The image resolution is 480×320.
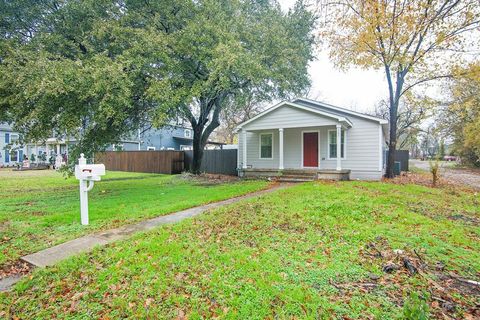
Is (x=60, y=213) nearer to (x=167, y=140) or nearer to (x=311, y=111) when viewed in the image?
(x=311, y=111)

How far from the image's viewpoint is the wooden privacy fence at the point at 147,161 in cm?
1861

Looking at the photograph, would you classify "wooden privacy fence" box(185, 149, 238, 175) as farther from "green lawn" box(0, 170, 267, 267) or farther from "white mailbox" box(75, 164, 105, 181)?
"white mailbox" box(75, 164, 105, 181)

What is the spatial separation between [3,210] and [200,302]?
7.09 m

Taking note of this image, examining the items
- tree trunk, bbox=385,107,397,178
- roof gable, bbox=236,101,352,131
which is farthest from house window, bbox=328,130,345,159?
tree trunk, bbox=385,107,397,178

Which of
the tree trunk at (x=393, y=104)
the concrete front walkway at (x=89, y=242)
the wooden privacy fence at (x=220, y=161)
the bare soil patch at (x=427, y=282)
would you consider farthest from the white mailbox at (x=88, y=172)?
the tree trunk at (x=393, y=104)

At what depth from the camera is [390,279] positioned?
10.2ft

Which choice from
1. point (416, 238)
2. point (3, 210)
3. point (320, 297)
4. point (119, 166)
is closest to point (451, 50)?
point (416, 238)

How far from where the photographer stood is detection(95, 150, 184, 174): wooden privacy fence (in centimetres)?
1861

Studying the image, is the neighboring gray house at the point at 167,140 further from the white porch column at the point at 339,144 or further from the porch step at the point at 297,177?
the white porch column at the point at 339,144

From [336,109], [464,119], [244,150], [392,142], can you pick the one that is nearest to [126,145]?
[244,150]

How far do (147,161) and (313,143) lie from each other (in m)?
12.4

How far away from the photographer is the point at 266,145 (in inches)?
589

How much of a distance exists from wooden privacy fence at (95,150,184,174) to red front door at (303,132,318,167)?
357 inches

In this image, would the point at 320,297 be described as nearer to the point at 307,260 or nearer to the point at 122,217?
the point at 307,260
